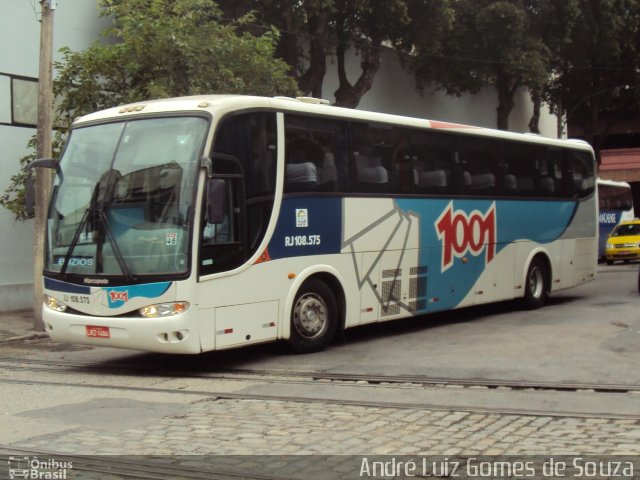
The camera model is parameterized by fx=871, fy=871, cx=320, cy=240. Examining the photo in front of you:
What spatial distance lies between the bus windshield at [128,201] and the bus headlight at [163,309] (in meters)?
0.37

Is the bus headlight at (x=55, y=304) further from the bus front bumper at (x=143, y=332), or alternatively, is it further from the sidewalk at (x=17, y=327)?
the sidewalk at (x=17, y=327)

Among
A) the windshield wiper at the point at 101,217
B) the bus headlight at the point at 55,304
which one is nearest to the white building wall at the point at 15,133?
the bus headlight at the point at 55,304

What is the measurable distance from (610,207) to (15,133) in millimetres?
26712

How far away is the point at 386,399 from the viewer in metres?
8.27

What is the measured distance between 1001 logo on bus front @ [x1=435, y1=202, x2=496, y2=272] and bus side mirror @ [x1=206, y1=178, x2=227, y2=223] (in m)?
5.05

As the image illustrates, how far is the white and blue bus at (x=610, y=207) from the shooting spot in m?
36.5

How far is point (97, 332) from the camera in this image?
989cm

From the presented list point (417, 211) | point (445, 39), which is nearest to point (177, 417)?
point (417, 211)

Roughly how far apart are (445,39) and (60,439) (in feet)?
77.1

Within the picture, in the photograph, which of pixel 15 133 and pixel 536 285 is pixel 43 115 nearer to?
pixel 15 133

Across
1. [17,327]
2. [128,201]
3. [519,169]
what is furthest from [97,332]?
[519,169]

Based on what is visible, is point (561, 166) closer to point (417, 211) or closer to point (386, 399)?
point (417, 211)

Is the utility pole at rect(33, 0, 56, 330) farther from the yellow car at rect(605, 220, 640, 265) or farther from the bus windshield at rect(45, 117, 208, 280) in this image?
the yellow car at rect(605, 220, 640, 265)

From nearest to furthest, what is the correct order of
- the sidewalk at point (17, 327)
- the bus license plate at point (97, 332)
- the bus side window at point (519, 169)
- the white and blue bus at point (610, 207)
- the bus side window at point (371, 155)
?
the bus license plate at point (97, 332) → the bus side window at point (371, 155) → the sidewalk at point (17, 327) → the bus side window at point (519, 169) → the white and blue bus at point (610, 207)
